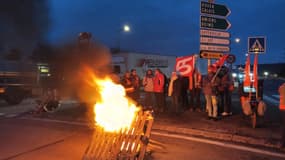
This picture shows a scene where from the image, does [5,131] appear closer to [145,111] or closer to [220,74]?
[145,111]

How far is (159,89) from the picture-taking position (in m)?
11.9

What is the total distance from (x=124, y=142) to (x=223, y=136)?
3458 millimetres

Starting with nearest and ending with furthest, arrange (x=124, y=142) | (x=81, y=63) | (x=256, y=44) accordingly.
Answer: (x=124, y=142), (x=256, y=44), (x=81, y=63)

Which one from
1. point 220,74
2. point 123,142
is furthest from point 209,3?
point 123,142

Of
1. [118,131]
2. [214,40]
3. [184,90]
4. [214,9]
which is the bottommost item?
[118,131]

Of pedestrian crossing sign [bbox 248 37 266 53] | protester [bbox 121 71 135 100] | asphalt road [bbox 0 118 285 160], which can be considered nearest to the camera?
asphalt road [bbox 0 118 285 160]

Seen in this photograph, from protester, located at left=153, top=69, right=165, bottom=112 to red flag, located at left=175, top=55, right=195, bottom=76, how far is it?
0.80 metres

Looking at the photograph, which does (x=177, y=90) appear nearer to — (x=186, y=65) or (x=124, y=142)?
(x=186, y=65)

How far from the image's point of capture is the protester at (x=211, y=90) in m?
9.84

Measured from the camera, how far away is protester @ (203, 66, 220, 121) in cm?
984

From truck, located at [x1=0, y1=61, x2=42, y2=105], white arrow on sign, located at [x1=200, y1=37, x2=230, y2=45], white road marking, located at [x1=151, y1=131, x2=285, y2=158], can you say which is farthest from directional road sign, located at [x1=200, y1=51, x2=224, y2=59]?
truck, located at [x1=0, y1=61, x2=42, y2=105]

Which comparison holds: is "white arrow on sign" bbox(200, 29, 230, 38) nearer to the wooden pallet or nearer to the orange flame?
the orange flame

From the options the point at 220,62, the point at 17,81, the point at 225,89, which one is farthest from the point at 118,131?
the point at 17,81

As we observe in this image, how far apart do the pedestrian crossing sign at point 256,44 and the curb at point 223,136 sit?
98.9 inches
